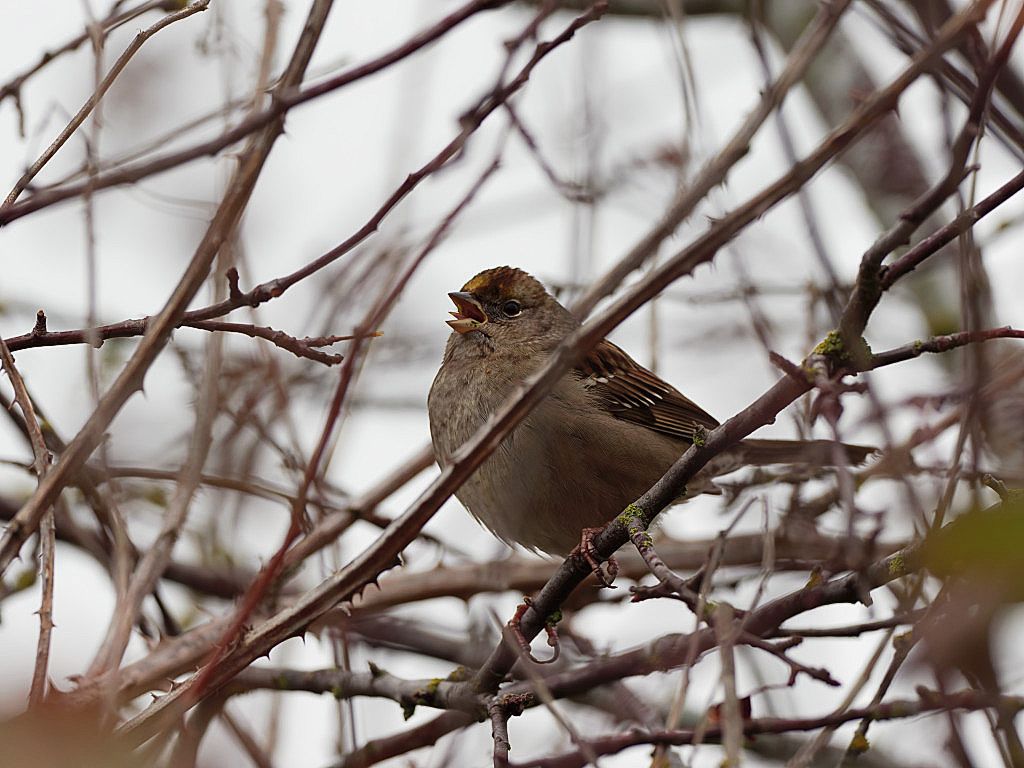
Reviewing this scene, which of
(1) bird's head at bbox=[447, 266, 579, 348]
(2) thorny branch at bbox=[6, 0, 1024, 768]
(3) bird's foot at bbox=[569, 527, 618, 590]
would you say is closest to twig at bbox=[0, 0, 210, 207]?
(2) thorny branch at bbox=[6, 0, 1024, 768]

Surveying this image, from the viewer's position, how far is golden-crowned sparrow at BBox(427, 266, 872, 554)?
414 cm

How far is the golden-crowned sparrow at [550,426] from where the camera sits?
13.6 ft

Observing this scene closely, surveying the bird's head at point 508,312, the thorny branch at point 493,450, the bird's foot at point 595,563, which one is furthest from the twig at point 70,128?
the bird's head at point 508,312

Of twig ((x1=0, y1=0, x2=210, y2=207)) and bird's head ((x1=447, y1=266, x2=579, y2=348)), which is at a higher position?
bird's head ((x1=447, y1=266, x2=579, y2=348))

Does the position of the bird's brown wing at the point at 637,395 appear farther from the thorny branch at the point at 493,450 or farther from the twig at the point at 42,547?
the twig at the point at 42,547

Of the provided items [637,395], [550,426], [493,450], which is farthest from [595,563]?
[637,395]

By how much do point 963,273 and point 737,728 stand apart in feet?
2.38

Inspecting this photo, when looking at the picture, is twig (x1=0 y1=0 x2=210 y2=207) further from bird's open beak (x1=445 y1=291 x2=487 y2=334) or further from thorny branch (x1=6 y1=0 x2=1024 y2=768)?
bird's open beak (x1=445 y1=291 x2=487 y2=334)

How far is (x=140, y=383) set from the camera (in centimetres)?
216

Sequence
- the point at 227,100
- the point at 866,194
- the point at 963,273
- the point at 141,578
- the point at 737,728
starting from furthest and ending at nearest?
the point at 866,194 < the point at 227,100 < the point at 141,578 < the point at 963,273 < the point at 737,728

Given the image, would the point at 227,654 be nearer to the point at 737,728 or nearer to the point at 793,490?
the point at 737,728

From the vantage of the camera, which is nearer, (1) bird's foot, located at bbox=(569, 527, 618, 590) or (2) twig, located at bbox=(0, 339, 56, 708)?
(2) twig, located at bbox=(0, 339, 56, 708)

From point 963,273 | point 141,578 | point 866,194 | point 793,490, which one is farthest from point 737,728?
point 866,194

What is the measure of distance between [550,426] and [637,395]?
67 cm
